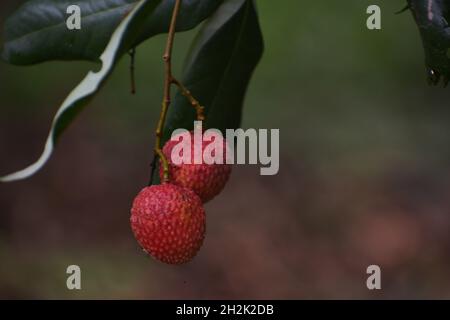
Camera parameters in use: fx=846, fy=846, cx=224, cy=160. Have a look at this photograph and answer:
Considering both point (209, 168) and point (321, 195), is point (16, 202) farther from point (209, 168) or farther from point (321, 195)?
point (209, 168)

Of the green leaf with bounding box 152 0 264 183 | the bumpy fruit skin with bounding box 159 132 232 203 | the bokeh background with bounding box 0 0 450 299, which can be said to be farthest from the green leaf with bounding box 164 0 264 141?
the bokeh background with bounding box 0 0 450 299

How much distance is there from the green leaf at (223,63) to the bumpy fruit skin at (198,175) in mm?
133

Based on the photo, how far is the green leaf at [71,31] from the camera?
936mm

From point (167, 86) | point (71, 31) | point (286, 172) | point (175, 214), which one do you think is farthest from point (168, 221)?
point (286, 172)

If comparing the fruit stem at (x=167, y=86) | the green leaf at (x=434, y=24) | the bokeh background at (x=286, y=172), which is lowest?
the fruit stem at (x=167, y=86)

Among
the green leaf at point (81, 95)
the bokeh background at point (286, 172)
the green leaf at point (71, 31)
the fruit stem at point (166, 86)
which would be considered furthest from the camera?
the bokeh background at point (286, 172)

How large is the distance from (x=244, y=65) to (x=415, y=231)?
226 centimetres

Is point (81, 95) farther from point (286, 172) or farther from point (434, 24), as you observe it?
point (286, 172)

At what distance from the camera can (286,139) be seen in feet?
11.3

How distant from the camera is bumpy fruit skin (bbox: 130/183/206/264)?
0.81 meters

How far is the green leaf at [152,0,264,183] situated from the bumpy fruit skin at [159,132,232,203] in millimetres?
133

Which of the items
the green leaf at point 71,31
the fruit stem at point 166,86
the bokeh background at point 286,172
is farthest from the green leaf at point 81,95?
the bokeh background at point 286,172

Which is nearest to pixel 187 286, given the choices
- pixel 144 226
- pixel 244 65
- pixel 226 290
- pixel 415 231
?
pixel 226 290

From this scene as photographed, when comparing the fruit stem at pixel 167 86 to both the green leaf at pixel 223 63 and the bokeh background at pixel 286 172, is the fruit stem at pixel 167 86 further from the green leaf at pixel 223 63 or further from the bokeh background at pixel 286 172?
the bokeh background at pixel 286 172
